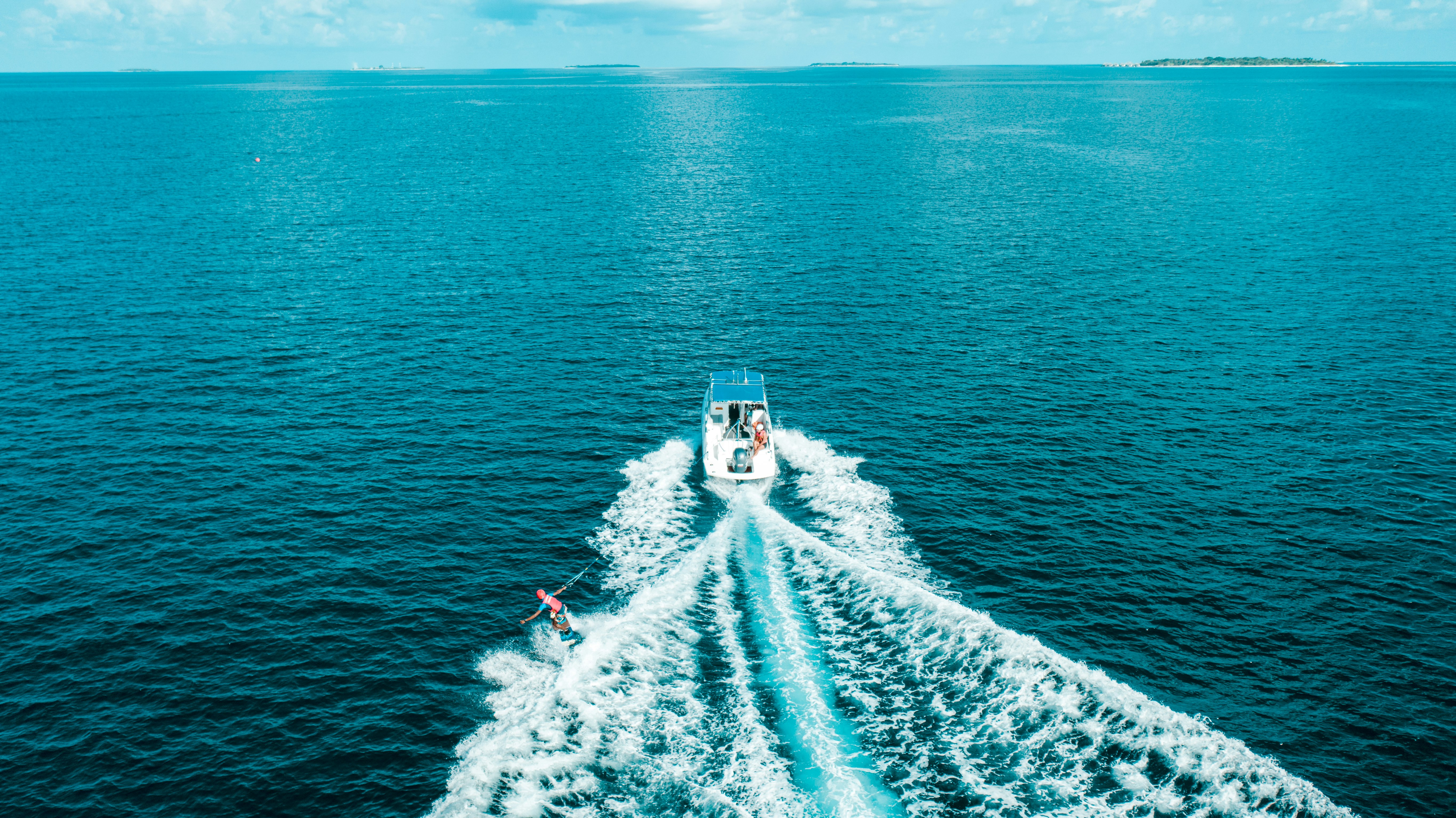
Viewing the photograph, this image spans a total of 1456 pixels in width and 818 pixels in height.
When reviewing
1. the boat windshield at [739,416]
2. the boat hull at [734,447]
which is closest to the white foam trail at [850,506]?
the boat hull at [734,447]

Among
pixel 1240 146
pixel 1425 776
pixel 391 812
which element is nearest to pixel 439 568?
pixel 391 812

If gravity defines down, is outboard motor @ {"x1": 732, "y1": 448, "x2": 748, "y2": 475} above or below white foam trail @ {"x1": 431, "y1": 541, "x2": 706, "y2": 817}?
above

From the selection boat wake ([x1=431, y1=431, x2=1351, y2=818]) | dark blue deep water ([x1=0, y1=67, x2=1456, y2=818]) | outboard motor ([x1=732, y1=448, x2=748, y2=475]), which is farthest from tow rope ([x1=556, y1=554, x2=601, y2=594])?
outboard motor ([x1=732, y1=448, x2=748, y2=475])

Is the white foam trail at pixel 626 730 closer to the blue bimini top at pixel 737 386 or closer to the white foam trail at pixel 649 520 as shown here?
the white foam trail at pixel 649 520

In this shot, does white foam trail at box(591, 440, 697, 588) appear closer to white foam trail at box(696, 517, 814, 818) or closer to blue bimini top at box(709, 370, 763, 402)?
blue bimini top at box(709, 370, 763, 402)

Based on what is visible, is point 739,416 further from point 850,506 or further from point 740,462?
point 850,506
